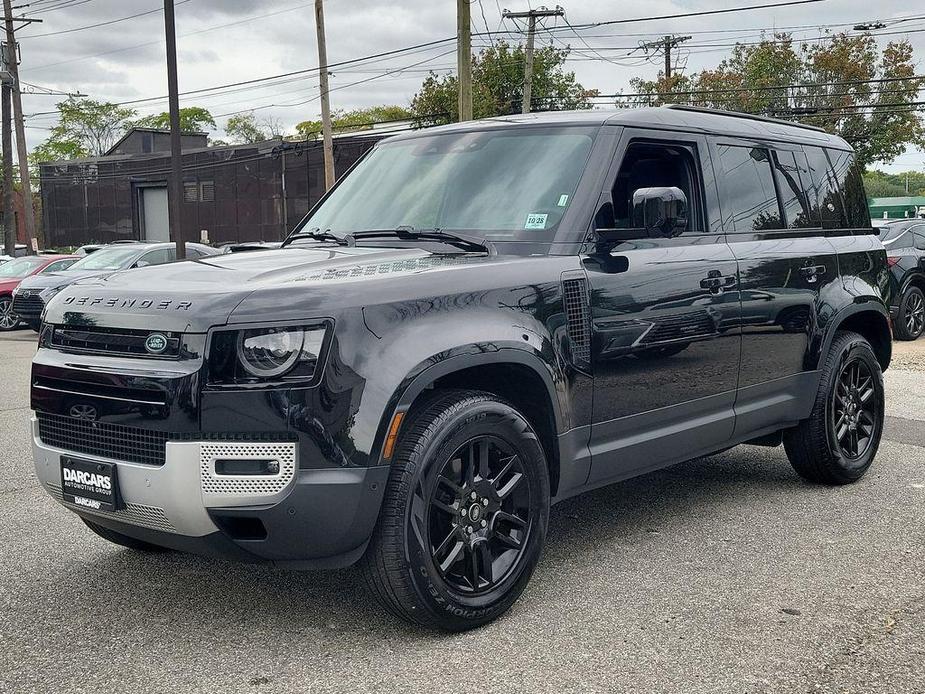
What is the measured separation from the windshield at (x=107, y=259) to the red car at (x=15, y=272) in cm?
87

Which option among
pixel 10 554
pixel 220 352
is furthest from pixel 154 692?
pixel 10 554

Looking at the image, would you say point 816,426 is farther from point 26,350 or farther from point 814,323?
point 26,350

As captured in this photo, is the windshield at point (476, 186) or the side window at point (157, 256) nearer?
the windshield at point (476, 186)

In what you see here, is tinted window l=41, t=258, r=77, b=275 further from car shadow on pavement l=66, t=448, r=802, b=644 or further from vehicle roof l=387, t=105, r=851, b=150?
car shadow on pavement l=66, t=448, r=802, b=644

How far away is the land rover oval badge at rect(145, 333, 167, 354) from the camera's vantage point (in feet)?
11.5

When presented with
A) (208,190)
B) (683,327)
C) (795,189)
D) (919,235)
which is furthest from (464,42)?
(208,190)

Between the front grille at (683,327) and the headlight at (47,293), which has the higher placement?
the front grille at (683,327)

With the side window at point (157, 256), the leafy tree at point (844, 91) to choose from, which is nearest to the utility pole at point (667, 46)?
the leafy tree at point (844, 91)

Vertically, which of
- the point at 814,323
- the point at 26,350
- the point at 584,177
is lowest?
the point at 26,350

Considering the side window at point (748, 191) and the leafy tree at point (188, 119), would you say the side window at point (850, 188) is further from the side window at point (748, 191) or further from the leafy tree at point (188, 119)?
the leafy tree at point (188, 119)

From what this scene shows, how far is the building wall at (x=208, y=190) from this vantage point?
4297cm

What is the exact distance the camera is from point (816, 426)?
5.83 meters

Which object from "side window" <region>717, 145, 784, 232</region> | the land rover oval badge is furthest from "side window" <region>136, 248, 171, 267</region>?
the land rover oval badge

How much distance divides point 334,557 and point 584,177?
6.61ft
